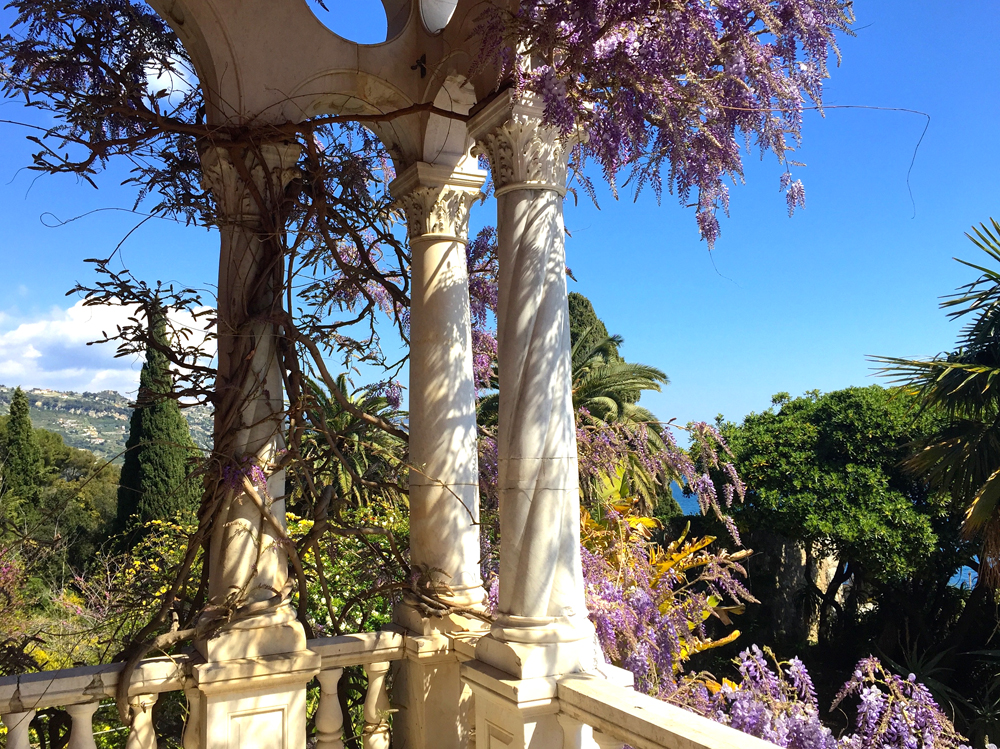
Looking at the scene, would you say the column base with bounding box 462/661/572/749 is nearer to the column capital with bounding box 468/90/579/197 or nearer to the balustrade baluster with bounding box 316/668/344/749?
the balustrade baluster with bounding box 316/668/344/749

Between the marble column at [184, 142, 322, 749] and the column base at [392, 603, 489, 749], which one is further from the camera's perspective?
the column base at [392, 603, 489, 749]

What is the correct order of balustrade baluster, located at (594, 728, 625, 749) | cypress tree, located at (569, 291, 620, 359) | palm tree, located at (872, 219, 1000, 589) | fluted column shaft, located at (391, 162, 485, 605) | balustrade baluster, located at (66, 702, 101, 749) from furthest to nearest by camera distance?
cypress tree, located at (569, 291, 620, 359)
palm tree, located at (872, 219, 1000, 589)
fluted column shaft, located at (391, 162, 485, 605)
balustrade baluster, located at (66, 702, 101, 749)
balustrade baluster, located at (594, 728, 625, 749)

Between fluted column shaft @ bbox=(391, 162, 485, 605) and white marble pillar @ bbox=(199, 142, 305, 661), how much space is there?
0.74m

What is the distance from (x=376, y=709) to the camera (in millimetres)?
3768

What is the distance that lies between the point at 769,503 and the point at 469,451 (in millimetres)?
15894

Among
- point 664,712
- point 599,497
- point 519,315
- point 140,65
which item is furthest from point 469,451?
point 140,65

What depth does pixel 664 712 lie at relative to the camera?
2.67 metres

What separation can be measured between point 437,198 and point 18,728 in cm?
314

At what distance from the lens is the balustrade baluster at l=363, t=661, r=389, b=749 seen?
3732 mm

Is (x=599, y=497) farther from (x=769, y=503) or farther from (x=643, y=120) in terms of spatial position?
(x=769, y=503)

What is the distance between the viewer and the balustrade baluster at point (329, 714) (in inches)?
145

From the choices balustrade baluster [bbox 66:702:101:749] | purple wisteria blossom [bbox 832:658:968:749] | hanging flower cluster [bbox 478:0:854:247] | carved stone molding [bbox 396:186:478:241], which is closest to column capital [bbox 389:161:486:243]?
carved stone molding [bbox 396:186:478:241]

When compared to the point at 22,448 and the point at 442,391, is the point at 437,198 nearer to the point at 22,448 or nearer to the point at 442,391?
the point at 442,391

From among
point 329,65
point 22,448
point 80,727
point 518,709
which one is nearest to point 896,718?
point 518,709
